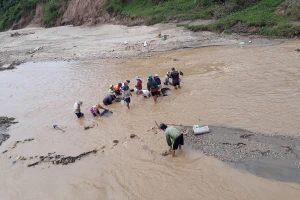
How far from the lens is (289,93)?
1233 cm

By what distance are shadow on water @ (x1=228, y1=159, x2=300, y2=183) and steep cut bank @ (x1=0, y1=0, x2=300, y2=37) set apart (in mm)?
15199

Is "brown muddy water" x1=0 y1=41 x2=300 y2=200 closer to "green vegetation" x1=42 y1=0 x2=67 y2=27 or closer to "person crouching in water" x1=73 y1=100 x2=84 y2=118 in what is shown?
"person crouching in water" x1=73 y1=100 x2=84 y2=118

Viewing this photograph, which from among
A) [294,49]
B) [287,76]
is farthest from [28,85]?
[294,49]

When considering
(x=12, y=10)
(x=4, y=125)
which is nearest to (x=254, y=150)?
(x=4, y=125)

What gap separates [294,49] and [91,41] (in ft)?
58.3

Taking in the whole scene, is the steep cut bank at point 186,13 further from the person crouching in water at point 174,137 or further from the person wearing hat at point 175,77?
the person crouching in water at point 174,137

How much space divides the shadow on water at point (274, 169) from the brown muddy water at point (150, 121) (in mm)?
198

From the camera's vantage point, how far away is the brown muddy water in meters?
8.12

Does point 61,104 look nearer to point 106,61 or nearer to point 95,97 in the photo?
point 95,97

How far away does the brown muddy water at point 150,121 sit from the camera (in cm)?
812

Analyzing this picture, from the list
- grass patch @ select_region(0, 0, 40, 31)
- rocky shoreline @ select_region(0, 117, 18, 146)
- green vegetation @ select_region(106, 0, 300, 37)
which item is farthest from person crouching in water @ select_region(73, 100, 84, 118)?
grass patch @ select_region(0, 0, 40, 31)

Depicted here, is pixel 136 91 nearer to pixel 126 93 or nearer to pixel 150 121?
pixel 126 93

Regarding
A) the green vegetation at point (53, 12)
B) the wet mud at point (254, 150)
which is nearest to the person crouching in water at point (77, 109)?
the wet mud at point (254, 150)

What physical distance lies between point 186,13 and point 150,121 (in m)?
19.2
